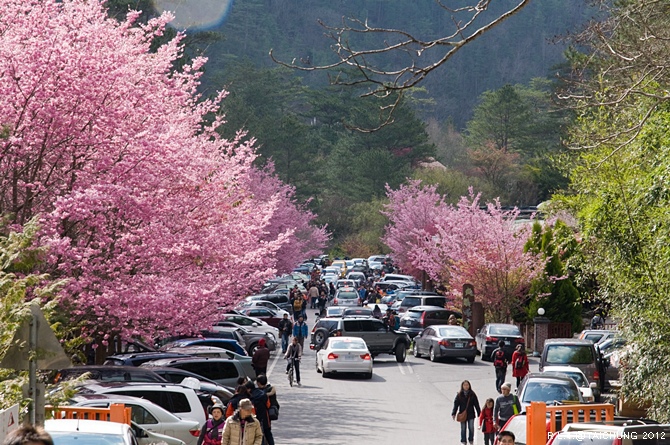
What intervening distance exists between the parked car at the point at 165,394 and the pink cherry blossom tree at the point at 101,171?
122 cm

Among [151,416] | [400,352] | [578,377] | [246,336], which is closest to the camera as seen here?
[151,416]

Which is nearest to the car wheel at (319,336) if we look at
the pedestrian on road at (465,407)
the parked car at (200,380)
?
the parked car at (200,380)

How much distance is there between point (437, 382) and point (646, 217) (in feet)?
43.3

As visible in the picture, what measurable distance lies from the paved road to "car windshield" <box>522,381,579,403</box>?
1.32 m

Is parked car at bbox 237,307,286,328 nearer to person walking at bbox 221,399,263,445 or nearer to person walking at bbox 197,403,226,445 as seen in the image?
person walking at bbox 197,403,226,445

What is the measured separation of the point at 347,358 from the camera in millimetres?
32094

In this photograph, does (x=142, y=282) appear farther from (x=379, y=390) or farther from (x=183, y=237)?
(x=379, y=390)

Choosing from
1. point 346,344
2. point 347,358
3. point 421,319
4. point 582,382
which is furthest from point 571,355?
point 421,319

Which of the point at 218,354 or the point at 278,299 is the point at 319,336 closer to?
the point at 218,354

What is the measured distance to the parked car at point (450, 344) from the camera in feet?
122

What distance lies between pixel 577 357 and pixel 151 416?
48.4 feet

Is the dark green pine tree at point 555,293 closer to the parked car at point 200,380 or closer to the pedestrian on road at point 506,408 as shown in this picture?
the parked car at point 200,380

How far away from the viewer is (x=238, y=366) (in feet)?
81.9

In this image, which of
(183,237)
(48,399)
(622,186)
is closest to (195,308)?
(183,237)
